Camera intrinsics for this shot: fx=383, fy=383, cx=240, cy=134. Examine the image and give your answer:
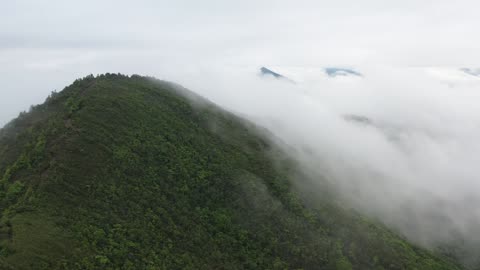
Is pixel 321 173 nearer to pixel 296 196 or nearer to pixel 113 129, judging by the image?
pixel 296 196

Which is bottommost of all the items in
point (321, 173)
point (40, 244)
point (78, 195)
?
point (40, 244)

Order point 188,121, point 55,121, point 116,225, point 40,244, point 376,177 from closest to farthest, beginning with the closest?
point 40,244 → point 116,225 → point 55,121 → point 188,121 → point 376,177

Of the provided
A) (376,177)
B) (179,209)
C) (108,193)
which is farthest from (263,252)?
(376,177)

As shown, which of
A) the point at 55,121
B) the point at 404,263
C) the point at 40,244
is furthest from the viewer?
the point at 404,263

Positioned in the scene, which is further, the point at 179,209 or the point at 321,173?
the point at 321,173

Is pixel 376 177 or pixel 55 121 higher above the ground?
pixel 376 177

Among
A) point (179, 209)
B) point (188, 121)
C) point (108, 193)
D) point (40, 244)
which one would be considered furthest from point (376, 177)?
point (40, 244)
